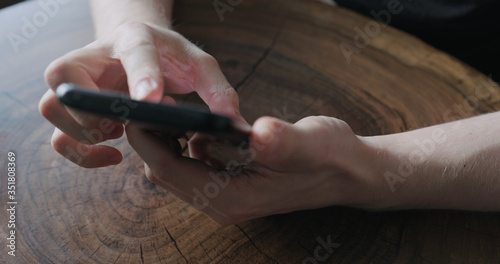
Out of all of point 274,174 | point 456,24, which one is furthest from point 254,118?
point 456,24

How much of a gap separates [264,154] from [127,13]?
456 millimetres

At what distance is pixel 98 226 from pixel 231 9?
1.85 feet

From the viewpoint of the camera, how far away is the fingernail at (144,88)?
54cm

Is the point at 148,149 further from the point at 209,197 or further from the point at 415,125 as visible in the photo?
the point at 415,125

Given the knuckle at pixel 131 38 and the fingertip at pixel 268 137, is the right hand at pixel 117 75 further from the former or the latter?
the fingertip at pixel 268 137

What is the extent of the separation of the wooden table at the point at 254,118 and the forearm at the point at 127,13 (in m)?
0.09

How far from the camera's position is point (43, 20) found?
100cm

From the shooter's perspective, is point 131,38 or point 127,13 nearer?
point 131,38

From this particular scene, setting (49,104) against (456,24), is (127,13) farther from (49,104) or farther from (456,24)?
(456,24)

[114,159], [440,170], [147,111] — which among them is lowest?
[114,159]

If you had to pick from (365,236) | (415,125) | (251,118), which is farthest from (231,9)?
(365,236)

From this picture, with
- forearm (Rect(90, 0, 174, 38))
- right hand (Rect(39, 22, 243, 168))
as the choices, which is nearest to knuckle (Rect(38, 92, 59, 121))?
right hand (Rect(39, 22, 243, 168))

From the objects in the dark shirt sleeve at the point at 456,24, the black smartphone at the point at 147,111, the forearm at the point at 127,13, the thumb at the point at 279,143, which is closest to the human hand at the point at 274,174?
the thumb at the point at 279,143

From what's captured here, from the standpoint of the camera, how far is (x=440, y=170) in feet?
2.24
